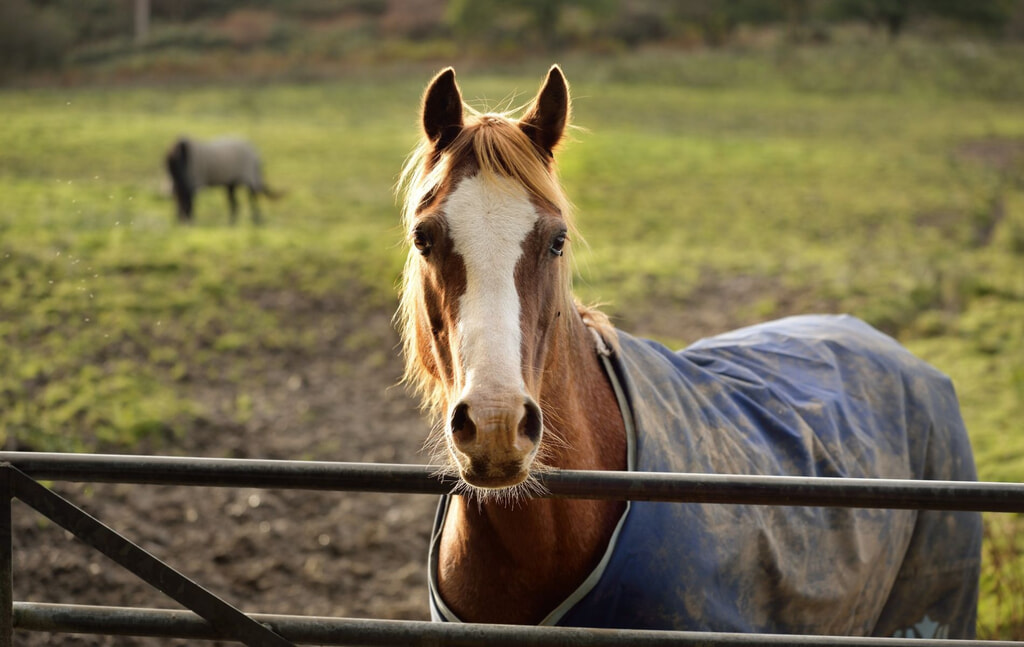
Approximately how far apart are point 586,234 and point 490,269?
10.6m

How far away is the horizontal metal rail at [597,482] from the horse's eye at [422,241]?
554 millimetres

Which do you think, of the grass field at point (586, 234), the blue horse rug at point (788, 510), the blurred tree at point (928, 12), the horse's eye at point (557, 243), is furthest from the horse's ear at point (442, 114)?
the blurred tree at point (928, 12)

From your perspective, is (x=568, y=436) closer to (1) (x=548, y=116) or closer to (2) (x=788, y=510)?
(2) (x=788, y=510)

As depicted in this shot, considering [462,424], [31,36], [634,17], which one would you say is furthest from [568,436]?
[634,17]

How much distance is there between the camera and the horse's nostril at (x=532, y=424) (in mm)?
1848

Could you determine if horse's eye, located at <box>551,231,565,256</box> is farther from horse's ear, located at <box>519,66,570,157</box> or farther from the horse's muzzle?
the horse's muzzle

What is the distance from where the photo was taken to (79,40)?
406 inches

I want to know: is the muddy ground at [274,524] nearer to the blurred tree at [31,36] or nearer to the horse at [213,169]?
the blurred tree at [31,36]

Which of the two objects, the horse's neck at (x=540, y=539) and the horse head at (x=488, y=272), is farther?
the horse's neck at (x=540, y=539)

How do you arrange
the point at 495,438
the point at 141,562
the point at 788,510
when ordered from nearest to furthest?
the point at 495,438
the point at 141,562
the point at 788,510

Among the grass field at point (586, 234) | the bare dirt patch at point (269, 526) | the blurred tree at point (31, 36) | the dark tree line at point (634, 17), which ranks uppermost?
the dark tree line at point (634, 17)

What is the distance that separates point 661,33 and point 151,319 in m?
39.0

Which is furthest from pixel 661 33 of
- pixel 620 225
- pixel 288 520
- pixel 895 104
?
pixel 288 520

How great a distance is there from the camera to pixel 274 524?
5086mm
